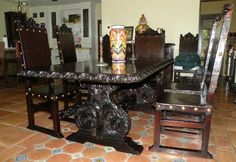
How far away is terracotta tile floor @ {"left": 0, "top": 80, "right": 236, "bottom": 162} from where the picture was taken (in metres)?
1.80

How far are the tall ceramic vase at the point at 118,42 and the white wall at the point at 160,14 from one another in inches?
107

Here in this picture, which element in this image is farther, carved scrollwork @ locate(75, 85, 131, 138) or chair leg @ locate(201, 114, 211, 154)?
carved scrollwork @ locate(75, 85, 131, 138)

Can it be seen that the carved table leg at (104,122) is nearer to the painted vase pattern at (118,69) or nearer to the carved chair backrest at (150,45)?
the painted vase pattern at (118,69)

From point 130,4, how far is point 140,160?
3.78 m

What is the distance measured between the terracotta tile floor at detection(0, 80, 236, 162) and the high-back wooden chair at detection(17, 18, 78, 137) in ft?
0.63

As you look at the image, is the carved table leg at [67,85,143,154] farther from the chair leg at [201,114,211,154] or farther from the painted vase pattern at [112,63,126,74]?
the chair leg at [201,114,211,154]

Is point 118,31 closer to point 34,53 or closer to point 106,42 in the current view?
point 34,53

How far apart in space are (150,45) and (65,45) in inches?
51.6

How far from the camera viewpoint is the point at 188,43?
4.04 m

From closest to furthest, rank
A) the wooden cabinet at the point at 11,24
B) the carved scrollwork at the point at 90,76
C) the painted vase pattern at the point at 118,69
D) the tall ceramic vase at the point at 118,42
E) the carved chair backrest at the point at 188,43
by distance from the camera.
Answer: the carved scrollwork at the point at 90,76 < the painted vase pattern at the point at 118,69 < the tall ceramic vase at the point at 118,42 < the carved chair backrest at the point at 188,43 < the wooden cabinet at the point at 11,24

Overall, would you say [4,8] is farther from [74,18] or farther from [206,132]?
[206,132]

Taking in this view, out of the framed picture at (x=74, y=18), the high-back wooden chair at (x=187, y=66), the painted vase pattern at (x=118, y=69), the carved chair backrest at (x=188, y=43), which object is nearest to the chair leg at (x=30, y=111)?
the painted vase pattern at (x=118, y=69)

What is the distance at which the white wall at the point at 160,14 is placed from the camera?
13.9ft

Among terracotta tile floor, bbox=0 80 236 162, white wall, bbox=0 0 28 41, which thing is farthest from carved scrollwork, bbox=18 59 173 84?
white wall, bbox=0 0 28 41
